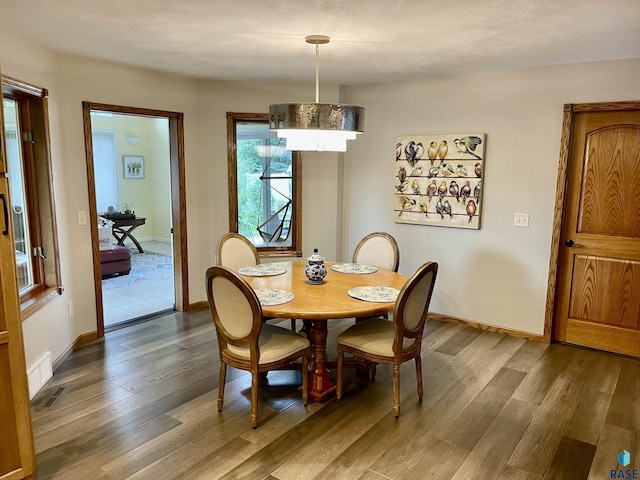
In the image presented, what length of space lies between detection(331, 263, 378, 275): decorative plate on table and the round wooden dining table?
0.17 feet

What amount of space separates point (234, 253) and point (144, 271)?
331 centimetres

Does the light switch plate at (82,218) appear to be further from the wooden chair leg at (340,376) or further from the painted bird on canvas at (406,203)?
the painted bird on canvas at (406,203)

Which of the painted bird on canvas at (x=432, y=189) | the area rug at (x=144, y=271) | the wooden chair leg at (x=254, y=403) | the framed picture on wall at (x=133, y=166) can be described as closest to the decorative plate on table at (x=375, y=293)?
the wooden chair leg at (x=254, y=403)

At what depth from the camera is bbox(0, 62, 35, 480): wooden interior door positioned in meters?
2.04

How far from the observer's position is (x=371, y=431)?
8.60 ft

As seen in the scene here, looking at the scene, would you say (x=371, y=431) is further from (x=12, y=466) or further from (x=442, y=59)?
(x=442, y=59)

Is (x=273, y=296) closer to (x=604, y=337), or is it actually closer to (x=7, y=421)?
(x=7, y=421)

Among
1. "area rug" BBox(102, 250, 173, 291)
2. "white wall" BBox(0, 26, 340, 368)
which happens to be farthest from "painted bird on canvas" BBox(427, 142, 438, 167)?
"area rug" BBox(102, 250, 173, 291)

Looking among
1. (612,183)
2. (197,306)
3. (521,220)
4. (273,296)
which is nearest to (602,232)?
(612,183)

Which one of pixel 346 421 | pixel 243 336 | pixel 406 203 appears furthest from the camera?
pixel 406 203

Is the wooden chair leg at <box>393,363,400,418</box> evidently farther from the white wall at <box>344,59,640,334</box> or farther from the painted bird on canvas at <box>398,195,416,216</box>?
the painted bird on canvas at <box>398,195,416,216</box>

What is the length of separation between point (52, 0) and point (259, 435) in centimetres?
253

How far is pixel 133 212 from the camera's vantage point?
8.35 metres

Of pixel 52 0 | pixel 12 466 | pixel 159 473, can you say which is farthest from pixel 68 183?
pixel 159 473
